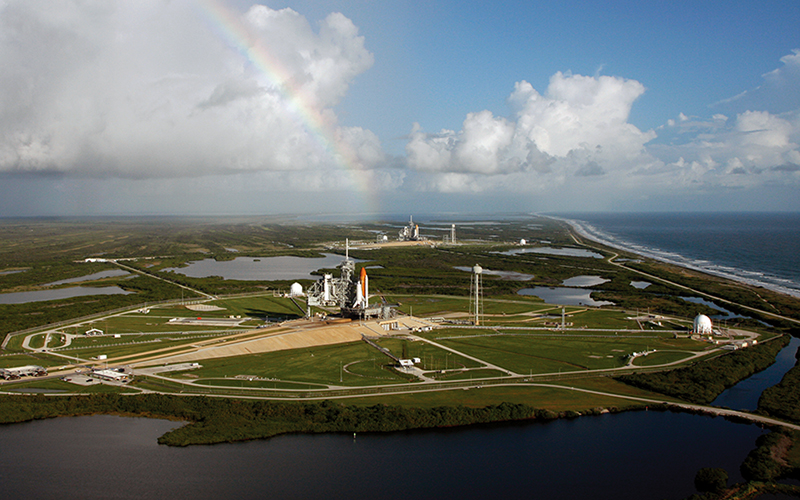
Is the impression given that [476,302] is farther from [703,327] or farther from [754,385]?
[754,385]

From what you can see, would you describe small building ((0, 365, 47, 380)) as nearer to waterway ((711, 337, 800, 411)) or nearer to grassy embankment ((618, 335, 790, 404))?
grassy embankment ((618, 335, 790, 404))

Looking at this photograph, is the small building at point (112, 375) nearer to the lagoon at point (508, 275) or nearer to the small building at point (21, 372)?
the small building at point (21, 372)

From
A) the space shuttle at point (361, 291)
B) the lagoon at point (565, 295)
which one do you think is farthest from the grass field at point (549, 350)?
the lagoon at point (565, 295)

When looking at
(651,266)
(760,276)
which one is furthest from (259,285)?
(760,276)

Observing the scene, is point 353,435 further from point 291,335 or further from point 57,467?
point 291,335

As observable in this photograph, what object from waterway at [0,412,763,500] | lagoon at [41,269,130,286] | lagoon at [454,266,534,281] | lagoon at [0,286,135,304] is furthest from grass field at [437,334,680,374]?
lagoon at [41,269,130,286]
